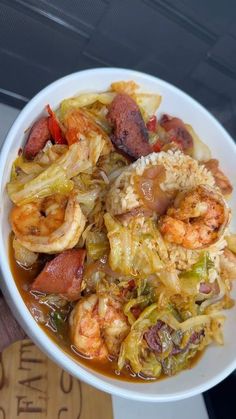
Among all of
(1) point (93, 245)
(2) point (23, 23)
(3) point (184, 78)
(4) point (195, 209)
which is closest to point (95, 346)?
(1) point (93, 245)

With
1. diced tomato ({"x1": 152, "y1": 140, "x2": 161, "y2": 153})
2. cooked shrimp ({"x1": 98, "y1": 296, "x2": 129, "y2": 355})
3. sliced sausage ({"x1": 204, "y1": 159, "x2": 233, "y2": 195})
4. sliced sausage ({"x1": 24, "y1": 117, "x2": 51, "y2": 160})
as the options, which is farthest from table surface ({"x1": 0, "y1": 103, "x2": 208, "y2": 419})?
sliced sausage ({"x1": 204, "y1": 159, "x2": 233, "y2": 195})

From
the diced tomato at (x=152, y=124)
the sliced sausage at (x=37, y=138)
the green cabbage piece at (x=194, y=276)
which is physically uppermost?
the diced tomato at (x=152, y=124)

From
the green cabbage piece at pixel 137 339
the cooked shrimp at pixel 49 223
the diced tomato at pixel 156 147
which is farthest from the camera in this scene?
the diced tomato at pixel 156 147

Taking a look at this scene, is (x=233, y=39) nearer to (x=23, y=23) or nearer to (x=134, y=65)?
(x=134, y=65)

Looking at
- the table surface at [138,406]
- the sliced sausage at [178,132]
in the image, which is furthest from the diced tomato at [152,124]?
the table surface at [138,406]

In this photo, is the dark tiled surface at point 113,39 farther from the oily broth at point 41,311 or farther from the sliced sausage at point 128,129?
the oily broth at point 41,311

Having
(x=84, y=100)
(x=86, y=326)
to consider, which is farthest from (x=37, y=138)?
(x=86, y=326)

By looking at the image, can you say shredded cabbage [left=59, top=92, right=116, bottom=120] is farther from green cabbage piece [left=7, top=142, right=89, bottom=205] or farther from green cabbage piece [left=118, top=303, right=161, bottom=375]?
green cabbage piece [left=118, top=303, right=161, bottom=375]
